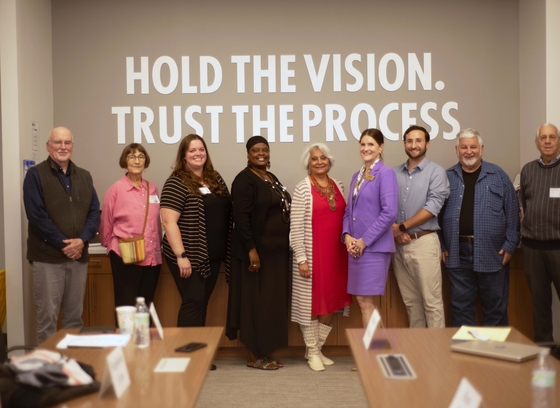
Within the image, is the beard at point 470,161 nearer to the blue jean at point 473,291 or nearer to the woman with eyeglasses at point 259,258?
the blue jean at point 473,291

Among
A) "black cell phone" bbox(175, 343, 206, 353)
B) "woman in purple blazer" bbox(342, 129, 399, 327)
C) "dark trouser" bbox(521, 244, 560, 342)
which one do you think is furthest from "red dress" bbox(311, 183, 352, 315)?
"black cell phone" bbox(175, 343, 206, 353)

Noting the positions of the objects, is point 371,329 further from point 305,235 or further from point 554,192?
point 554,192

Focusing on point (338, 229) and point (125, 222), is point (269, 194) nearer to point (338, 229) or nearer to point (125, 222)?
point (338, 229)

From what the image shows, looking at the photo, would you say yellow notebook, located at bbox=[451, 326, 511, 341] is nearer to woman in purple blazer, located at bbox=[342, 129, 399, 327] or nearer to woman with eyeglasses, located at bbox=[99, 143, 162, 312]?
woman in purple blazer, located at bbox=[342, 129, 399, 327]

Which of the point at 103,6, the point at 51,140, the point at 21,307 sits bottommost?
the point at 21,307

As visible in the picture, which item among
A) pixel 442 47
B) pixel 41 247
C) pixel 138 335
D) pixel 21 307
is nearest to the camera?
pixel 138 335

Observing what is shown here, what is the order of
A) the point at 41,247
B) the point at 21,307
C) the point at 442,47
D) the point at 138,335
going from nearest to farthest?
the point at 138,335
the point at 41,247
the point at 21,307
the point at 442,47

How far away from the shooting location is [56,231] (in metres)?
4.03

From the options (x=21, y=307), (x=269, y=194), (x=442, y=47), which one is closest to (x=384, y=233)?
(x=269, y=194)

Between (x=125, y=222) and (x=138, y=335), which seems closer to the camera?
(x=138, y=335)

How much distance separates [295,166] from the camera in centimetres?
539

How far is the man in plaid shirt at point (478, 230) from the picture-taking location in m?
4.30

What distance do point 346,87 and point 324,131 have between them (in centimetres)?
45

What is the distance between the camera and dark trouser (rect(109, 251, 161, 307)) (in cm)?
428
